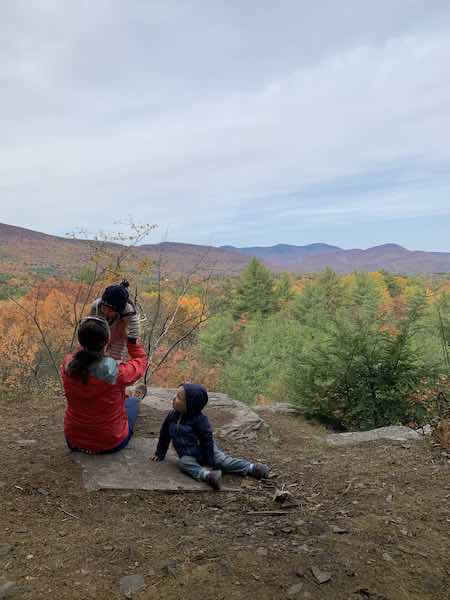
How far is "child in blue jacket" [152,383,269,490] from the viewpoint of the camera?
389 cm

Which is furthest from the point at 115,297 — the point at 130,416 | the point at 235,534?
the point at 235,534

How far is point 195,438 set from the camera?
3951 mm

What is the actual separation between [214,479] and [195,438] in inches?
16.4

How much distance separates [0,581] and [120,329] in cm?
241

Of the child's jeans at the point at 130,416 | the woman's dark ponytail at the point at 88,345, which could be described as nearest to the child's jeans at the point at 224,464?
the child's jeans at the point at 130,416

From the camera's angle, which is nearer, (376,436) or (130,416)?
(130,416)

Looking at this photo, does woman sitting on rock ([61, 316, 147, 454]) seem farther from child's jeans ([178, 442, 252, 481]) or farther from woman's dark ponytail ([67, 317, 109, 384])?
child's jeans ([178, 442, 252, 481])

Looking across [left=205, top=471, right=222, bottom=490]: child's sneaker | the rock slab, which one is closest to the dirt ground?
[left=205, top=471, right=222, bottom=490]: child's sneaker

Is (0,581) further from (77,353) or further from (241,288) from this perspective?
(241,288)

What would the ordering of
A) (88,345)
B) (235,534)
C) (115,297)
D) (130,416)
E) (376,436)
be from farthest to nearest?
1. (376,436)
2. (130,416)
3. (115,297)
4. (88,345)
5. (235,534)

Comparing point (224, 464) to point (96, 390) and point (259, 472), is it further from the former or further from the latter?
point (96, 390)

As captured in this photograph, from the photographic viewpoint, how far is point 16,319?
28391mm

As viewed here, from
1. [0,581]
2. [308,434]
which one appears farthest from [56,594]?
[308,434]

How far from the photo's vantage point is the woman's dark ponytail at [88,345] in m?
3.40
